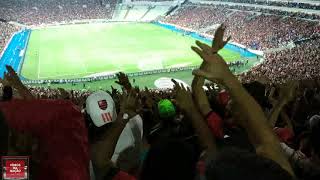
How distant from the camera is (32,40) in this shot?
28.4 meters

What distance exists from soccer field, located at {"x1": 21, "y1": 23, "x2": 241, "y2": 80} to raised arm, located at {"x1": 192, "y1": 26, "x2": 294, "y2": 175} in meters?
18.9

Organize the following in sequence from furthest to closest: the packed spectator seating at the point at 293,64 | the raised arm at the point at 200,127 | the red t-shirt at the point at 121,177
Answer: the packed spectator seating at the point at 293,64, the raised arm at the point at 200,127, the red t-shirt at the point at 121,177

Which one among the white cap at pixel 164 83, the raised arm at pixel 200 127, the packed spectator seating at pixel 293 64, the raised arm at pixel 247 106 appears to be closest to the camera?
the raised arm at pixel 247 106

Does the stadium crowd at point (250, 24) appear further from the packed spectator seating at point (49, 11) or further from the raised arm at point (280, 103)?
the raised arm at point (280, 103)

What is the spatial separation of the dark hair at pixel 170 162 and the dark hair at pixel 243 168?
0.24 m

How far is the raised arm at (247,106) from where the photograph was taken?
4.08 feet

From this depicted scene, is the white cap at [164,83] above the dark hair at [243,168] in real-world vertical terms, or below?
above

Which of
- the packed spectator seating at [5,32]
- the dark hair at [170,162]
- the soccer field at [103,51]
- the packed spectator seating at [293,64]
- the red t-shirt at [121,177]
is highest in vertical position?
the packed spectator seating at [5,32]

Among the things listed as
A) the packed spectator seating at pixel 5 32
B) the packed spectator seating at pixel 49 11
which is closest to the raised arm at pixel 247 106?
the packed spectator seating at pixel 5 32

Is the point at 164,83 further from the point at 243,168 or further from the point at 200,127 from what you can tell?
the point at 243,168

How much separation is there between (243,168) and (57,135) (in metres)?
0.54

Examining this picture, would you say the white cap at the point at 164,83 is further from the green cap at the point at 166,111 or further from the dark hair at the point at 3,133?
the dark hair at the point at 3,133

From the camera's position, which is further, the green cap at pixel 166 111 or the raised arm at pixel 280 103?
the green cap at pixel 166 111

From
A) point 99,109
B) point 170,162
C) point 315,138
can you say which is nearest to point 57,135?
point 170,162
